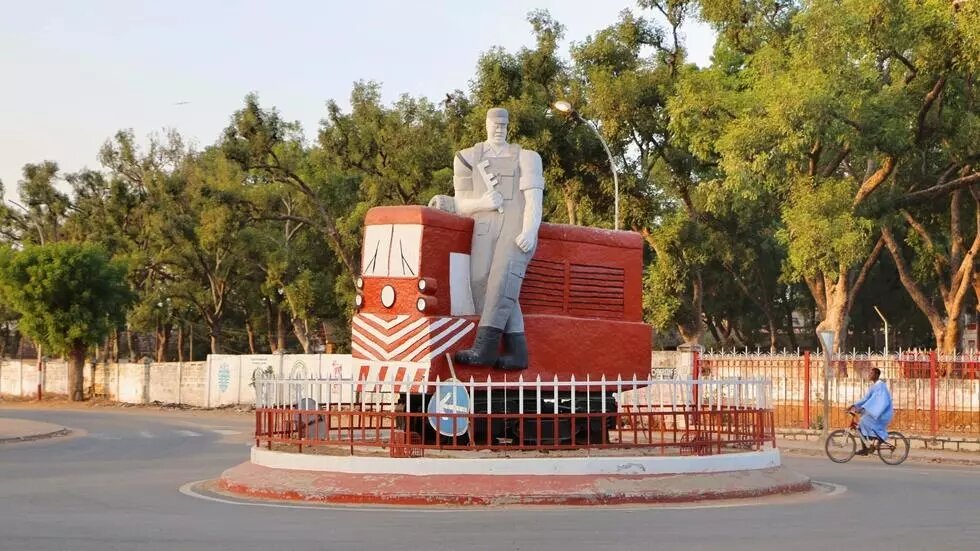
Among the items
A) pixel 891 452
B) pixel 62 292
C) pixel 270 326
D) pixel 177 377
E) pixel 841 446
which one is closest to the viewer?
pixel 891 452

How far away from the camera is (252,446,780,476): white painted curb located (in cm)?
1478

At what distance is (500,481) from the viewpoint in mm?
14641

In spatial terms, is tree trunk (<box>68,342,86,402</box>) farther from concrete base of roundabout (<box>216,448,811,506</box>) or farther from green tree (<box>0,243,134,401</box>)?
concrete base of roundabout (<box>216,448,811,506</box>)

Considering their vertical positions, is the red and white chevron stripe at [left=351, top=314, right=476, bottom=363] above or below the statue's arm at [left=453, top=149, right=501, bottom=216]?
below

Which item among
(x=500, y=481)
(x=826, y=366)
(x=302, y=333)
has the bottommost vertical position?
(x=500, y=481)

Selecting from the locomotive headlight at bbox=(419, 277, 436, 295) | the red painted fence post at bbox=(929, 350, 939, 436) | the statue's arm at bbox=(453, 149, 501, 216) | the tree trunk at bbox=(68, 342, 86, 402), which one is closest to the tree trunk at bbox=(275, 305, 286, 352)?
the tree trunk at bbox=(68, 342, 86, 402)

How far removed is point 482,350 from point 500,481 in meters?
2.31

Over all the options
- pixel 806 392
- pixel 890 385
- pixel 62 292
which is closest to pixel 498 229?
pixel 806 392

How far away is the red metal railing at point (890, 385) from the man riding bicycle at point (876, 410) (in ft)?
15.2

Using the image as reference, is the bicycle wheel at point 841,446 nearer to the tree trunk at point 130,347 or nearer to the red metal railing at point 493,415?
the red metal railing at point 493,415

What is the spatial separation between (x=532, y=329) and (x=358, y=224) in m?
31.5

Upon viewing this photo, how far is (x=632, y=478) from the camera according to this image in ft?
49.2

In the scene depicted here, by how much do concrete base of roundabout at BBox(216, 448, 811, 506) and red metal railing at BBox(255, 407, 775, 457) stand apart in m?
0.33

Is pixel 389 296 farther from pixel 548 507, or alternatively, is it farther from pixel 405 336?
pixel 548 507
